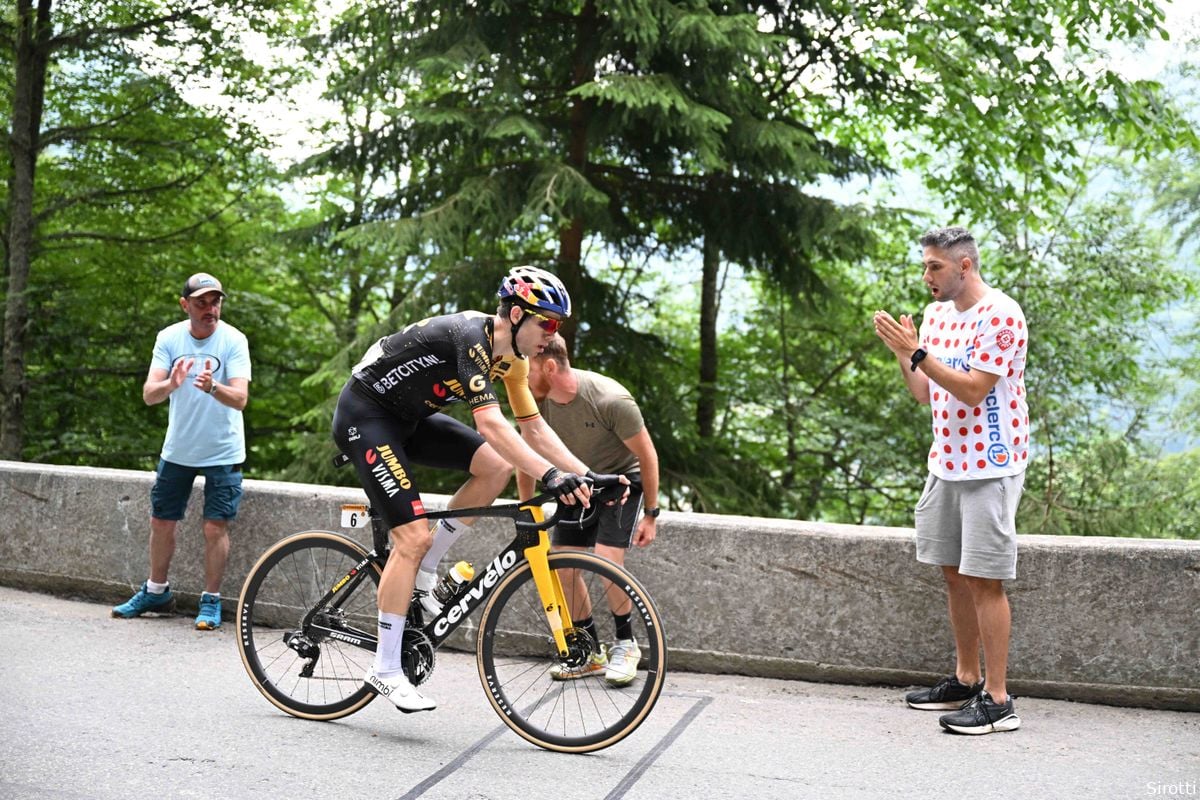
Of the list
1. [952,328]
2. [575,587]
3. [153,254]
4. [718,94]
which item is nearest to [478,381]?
[575,587]

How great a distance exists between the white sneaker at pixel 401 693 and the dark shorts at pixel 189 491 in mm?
2229

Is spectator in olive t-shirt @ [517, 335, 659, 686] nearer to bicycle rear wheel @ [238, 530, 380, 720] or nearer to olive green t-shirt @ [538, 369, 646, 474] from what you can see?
olive green t-shirt @ [538, 369, 646, 474]

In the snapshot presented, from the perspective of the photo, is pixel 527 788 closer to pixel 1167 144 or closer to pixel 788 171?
pixel 788 171

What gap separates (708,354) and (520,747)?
12.2 meters

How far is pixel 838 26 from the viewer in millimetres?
13000

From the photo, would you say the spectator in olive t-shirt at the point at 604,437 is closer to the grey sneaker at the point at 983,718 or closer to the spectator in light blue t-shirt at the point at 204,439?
the grey sneaker at the point at 983,718

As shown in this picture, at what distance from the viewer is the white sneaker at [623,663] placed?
193 inches

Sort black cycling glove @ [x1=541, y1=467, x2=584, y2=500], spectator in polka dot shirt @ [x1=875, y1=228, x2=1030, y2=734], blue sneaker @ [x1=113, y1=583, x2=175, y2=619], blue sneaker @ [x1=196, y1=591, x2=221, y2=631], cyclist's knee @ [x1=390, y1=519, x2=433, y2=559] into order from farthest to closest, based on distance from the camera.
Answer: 1. blue sneaker @ [x1=113, y1=583, x2=175, y2=619]
2. blue sneaker @ [x1=196, y1=591, x2=221, y2=631]
3. spectator in polka dot shirt @ [x1=875, y1=228, x2=1030, y2=734]
4. cyclist's knee @ [x1=390, y1=519, x2=433, y2=559]
5. black cycling glove @ [x1=541, y1=467, x2=584, y2=500]

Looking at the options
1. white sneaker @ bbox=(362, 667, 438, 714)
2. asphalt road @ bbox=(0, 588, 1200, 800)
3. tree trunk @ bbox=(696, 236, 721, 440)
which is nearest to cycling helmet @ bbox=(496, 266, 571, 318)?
white sneaker @ bbox=(362, 667, 438, 714)

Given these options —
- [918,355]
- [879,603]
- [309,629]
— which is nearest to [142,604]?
[309,629]

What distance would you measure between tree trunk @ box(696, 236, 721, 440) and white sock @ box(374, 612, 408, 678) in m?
8.08

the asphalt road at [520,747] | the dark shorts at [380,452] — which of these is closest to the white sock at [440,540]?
the dark shorts at [380,452]

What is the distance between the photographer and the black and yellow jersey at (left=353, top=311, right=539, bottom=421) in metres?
4.64

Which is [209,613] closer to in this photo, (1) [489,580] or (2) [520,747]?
(1) [489,580]
